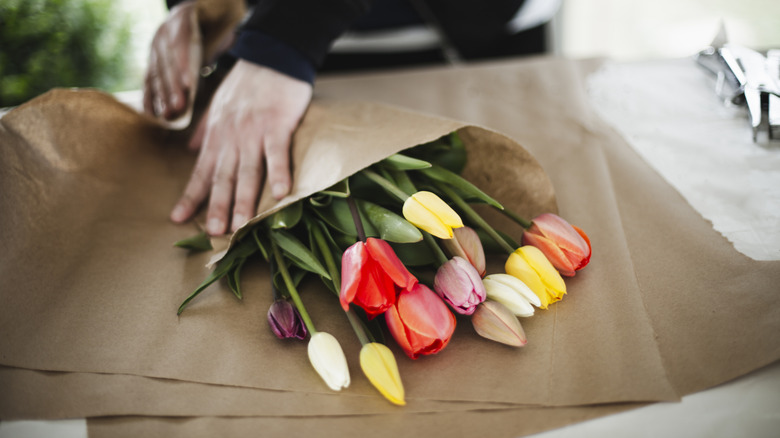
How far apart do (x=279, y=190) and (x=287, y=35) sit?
0.75 feet

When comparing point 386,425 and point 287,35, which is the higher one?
point 287,35

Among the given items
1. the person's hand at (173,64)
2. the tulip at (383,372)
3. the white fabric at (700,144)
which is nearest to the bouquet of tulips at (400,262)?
the tulip at (383,372)

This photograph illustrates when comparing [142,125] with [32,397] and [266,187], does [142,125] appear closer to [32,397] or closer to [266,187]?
[266,187]

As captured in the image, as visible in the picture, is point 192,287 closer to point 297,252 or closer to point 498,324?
point 297,252

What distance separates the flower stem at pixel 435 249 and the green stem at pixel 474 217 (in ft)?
0.15

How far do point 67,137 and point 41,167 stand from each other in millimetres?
48

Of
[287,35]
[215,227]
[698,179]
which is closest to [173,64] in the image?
[287,35]

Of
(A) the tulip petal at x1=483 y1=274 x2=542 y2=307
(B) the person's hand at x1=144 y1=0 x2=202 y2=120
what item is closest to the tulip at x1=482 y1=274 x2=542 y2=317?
(A) the tulip petal at x1=483 y1=274 x2=542 y2=307

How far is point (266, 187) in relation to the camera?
1.61 feet

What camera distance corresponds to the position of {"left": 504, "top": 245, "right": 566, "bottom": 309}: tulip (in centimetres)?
37

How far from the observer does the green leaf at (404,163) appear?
16.1 inches

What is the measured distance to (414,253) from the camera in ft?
1.31

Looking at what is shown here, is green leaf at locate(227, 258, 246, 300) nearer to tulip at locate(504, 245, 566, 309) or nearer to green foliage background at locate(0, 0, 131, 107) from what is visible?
tulip at locate(504, 245, 566, 309)

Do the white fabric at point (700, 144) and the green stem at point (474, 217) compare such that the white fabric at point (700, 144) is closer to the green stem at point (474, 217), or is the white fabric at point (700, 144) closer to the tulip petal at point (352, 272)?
the green stem at point (474, 217)
